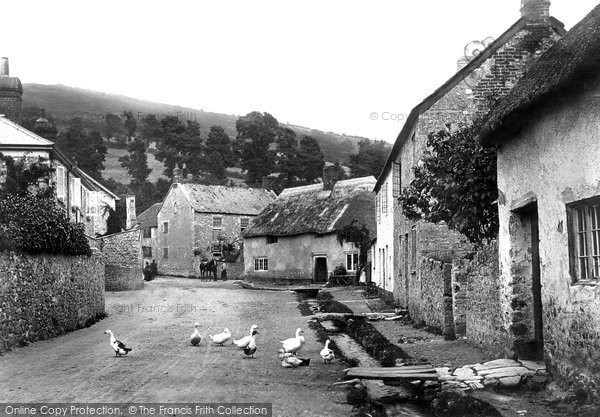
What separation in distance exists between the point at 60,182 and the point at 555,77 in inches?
1160

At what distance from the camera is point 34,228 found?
1791 cm

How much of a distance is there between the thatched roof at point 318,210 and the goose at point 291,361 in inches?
1348

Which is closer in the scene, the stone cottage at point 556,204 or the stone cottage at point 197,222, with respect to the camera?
the stone cottage at point 556,204

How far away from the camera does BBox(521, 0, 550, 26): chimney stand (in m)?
20.5

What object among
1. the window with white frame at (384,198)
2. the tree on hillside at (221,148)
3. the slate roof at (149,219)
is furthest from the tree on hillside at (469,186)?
→ the tree on hillside at (221,148)

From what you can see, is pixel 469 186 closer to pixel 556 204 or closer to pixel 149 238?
pixel 556 204

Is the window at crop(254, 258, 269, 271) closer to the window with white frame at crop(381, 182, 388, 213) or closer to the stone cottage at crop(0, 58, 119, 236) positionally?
the stone cottage at crop(0, 58, 119, 236)

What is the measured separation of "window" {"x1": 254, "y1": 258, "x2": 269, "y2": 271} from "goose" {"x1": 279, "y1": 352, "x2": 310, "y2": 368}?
4187cm

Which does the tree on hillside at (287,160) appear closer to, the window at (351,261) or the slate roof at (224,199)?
the slate roof at (224,199)

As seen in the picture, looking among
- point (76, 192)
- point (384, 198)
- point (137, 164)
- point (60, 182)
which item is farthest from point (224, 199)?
point (137, 164)

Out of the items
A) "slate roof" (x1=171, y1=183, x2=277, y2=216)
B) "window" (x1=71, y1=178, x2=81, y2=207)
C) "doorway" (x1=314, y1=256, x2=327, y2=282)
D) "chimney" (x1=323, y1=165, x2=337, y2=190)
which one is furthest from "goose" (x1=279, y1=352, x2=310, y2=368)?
"slate roof" (x1=171, y1=183, x2=277, y2=216)

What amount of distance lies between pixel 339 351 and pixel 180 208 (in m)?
52.4

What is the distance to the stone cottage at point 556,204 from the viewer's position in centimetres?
867

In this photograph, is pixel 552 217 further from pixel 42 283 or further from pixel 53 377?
pixel 42 283
